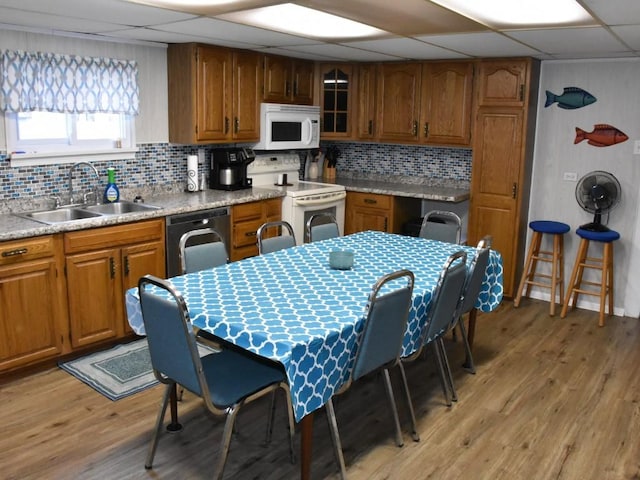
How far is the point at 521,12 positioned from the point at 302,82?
2.75 metres

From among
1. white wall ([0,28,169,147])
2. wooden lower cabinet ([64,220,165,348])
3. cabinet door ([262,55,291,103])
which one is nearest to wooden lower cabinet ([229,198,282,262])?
wooden lower cabinet ([64,220,165,348])

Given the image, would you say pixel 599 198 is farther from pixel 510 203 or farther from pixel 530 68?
pixel 530 68

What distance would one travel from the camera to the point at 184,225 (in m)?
4.17

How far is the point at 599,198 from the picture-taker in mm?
4695

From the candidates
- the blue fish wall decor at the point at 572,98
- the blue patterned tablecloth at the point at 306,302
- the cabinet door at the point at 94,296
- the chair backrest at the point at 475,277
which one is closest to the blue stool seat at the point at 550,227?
the blue fish wall decor at the point at 572,98

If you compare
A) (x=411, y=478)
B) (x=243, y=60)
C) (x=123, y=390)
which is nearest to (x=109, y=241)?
(x=123, y=390)

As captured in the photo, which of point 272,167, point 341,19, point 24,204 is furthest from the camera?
point 272,167

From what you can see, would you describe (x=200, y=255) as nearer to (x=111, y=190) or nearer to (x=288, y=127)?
(x=111, y=190)

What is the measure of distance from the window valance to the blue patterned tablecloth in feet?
5.83

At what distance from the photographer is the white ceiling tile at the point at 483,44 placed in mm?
3744

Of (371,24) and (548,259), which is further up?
(371,24)

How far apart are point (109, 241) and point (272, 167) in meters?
2.17

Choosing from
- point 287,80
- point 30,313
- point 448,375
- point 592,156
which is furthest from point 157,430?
point 592,156

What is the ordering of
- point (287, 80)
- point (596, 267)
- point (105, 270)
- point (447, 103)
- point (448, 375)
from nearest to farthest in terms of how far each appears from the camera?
point (448, 375) < point (105, 270) < point (596, 267) < point (447, 103) < point (287, 80)
